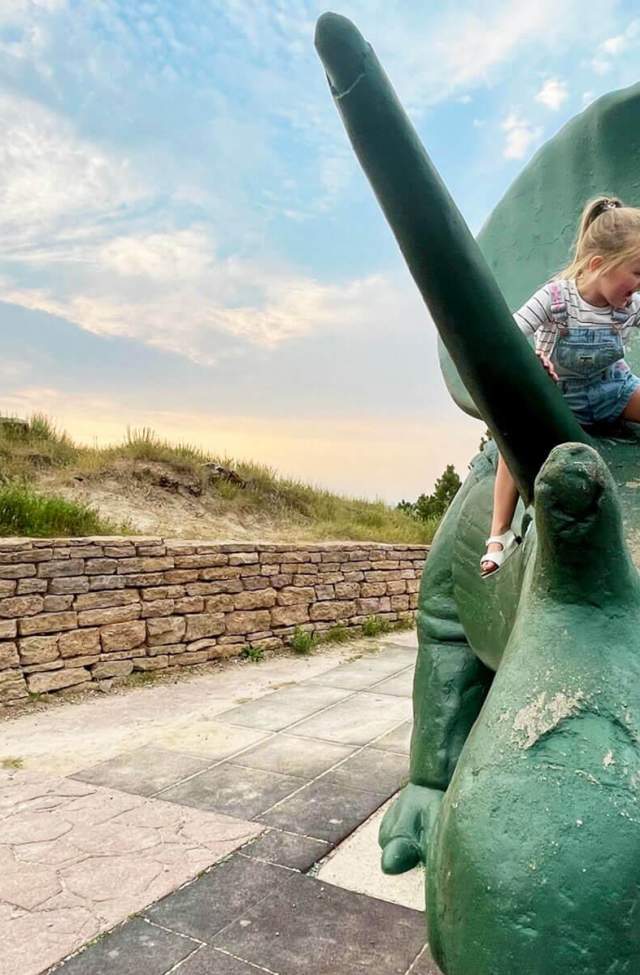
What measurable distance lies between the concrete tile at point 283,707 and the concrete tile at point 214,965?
7.98 feet

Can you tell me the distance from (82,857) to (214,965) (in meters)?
0.94

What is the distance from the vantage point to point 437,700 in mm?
2139

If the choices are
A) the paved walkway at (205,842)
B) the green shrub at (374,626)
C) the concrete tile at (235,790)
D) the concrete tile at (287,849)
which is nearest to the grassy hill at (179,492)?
the green shrub at (374,626)

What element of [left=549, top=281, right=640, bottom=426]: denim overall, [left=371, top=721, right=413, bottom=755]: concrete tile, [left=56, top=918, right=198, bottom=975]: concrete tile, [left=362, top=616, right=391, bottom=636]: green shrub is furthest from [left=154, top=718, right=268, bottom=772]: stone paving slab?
[left=362, top=616, right=391, bottom=636]: green shrub

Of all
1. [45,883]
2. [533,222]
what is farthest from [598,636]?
[45,883]

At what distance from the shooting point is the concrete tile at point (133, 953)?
209 centimetres

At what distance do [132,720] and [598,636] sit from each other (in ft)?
14.7

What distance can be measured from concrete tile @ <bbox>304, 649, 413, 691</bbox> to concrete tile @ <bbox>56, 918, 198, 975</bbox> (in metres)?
3.56

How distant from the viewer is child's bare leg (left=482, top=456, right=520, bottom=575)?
1.44 m

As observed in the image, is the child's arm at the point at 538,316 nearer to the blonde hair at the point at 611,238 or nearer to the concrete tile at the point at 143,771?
the blonde hair at the point at 611,238

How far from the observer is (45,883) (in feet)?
8.61

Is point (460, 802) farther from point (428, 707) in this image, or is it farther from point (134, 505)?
point (134, 505)

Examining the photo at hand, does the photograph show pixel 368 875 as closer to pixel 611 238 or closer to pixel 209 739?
pixel 209 739

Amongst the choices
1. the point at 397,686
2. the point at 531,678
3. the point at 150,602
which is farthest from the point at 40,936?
the point at 150,602
